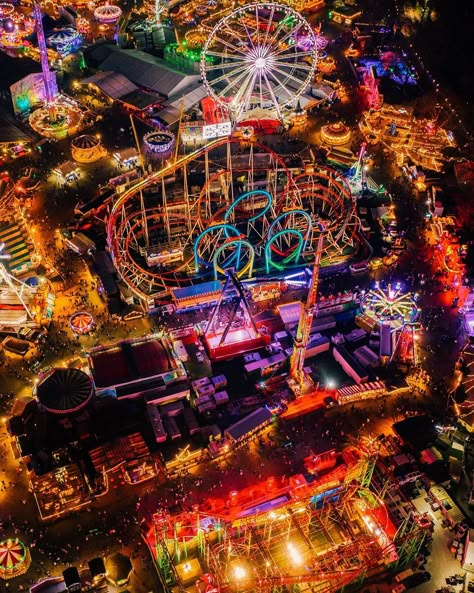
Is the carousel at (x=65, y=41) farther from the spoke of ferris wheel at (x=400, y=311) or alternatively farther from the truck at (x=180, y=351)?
the spoke of ferris wheel at (x=400, y=311)

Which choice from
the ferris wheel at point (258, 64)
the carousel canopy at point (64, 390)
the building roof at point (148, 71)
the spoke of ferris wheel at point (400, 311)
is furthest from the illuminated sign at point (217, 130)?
the carousel canopy at point (64, 390)

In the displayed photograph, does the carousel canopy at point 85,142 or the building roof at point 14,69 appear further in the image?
the building roof at point 14,69

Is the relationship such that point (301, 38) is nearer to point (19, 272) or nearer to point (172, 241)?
point (172, 241)

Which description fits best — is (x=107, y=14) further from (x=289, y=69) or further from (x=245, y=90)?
(x=245, y=90)

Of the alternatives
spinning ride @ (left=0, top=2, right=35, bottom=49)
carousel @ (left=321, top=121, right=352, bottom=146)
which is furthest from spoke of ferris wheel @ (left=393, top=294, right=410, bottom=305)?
spinning ride @ (left=0, top=2, right=35, bottom=49)

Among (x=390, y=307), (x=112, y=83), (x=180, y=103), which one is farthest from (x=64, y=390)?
(x=112, y=83)

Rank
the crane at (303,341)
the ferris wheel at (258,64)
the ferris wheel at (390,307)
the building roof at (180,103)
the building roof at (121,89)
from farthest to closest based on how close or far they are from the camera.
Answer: the building roof at (121,89) → the building roof at (180,103) → the ferris wheel at (258,64) → the ferris wheel at (390,307) → the crane at (303,341)

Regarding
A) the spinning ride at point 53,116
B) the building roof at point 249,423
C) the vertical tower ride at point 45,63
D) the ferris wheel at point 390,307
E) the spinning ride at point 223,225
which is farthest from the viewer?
the spinning ride at point 53,116

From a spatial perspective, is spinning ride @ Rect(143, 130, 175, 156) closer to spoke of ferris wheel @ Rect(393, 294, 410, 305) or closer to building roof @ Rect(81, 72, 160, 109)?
building roof @ Rect(81, 72, 160, 109)
